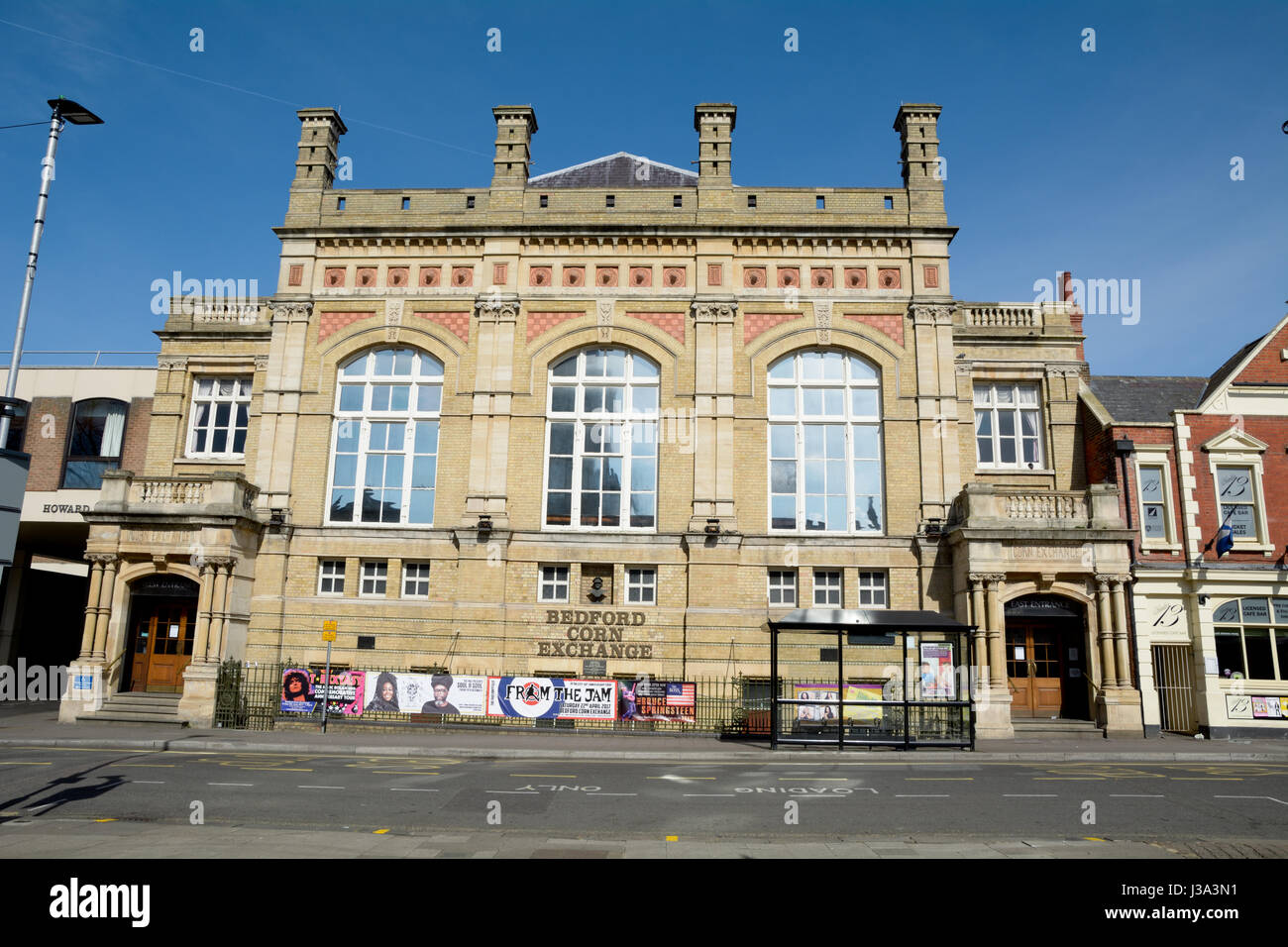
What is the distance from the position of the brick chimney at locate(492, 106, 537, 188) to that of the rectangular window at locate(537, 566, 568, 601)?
41.4 feet

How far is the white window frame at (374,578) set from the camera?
2559 centimetres

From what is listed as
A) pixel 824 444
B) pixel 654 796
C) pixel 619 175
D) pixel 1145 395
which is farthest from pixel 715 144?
pixel 654 796

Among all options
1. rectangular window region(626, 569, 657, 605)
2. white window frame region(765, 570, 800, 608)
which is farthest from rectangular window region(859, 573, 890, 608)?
rectangular window region(626, 569, 657, 605)

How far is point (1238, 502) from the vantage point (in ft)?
81.6

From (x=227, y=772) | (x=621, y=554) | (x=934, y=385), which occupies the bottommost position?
(x=227, y=772)

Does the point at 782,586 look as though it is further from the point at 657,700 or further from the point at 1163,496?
the point at 1163,496

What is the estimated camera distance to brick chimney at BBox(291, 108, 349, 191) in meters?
28.3

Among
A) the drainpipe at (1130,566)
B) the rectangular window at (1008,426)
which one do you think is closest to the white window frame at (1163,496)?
the drainpipe at (1130,566)

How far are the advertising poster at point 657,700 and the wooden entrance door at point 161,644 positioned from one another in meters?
13.0

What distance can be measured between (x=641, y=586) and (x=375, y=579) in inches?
319

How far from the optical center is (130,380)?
30766 millimetres

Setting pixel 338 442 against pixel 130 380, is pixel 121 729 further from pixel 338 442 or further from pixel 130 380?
pixel 130 380
